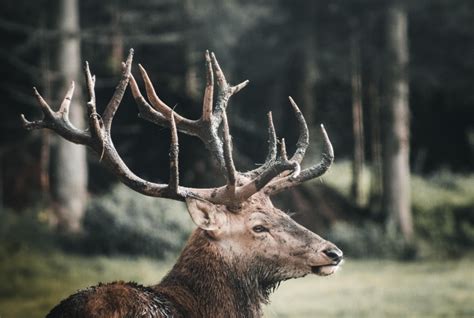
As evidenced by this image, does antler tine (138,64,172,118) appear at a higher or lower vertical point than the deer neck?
higher

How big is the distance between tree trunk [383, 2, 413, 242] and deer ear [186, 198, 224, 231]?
46.8 ft

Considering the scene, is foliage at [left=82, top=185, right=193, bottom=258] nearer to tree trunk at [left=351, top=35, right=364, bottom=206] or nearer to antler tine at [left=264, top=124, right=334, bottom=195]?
tree trunk at [left=351, top=35, right=364, bottom=206]

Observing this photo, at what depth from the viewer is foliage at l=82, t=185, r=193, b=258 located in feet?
54.0

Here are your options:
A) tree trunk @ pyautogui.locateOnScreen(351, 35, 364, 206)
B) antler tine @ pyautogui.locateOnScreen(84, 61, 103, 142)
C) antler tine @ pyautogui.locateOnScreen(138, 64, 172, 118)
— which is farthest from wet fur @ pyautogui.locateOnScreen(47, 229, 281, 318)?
tree trunk @ pyautogui.locateOnScreen(351, 35, 364, 206)

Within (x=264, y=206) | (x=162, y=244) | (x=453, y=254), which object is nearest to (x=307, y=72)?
(x=453, y=254)

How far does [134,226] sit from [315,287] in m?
3.72

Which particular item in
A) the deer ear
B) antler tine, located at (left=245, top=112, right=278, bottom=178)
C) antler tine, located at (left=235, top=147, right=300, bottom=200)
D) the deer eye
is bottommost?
the deer eye

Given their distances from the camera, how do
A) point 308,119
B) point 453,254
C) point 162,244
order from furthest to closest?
point 308,119 < point 453,254 < point 162,244

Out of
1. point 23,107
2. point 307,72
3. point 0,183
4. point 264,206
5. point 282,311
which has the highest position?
point 307,72

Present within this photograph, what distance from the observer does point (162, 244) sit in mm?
16516

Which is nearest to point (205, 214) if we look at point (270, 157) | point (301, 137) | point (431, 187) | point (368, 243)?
point (270, 157)

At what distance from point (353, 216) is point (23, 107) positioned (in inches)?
317

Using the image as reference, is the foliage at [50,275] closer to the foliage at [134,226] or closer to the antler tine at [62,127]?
the foliage at [134,226]

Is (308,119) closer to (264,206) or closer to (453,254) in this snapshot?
(453,254)
